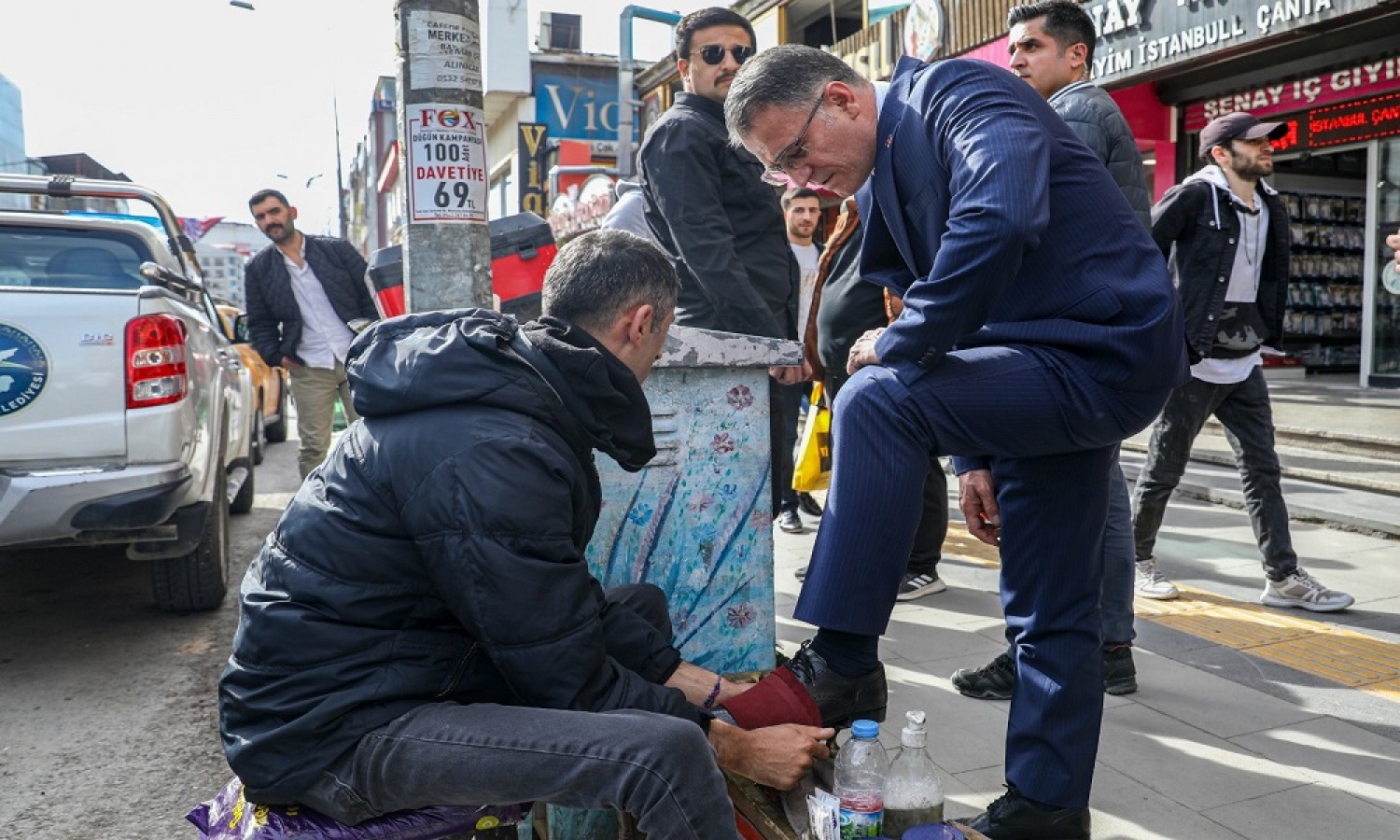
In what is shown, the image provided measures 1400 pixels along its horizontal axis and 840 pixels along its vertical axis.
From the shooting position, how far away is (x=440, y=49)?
4.07 metres

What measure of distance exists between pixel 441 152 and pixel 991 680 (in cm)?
277

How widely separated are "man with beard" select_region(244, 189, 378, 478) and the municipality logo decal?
2659 millimetres

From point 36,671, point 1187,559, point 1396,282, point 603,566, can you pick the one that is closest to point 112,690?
point 36,671

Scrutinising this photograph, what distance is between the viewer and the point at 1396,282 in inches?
403

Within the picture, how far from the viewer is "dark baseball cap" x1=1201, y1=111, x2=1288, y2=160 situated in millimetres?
4215

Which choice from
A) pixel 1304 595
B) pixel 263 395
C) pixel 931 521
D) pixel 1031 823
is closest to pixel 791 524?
pixel 931 521

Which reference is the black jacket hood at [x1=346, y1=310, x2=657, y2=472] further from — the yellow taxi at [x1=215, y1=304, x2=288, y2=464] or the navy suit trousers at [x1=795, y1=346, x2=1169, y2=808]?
the yellow taxi at [x1=215, y1=304, x2=288, y2=464]

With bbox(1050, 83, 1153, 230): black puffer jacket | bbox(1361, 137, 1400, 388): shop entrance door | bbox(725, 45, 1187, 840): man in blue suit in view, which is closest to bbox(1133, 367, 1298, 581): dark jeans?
bbox(1050, 83, 1153, 230): black puffer jacket

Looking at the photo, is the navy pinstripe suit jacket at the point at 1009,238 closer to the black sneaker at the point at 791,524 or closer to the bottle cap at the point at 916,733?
the bottle cap at the point at 916,733

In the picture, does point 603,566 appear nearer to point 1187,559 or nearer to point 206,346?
point 206,346

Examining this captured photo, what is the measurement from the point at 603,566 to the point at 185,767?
60.2 inches

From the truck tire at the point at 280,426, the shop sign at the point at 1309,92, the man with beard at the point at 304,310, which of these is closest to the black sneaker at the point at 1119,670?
the man with beard at the point at 304,310

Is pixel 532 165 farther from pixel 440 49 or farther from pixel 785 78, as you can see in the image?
pixel 785 78

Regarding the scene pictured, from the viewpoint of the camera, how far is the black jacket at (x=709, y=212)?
3498mm
